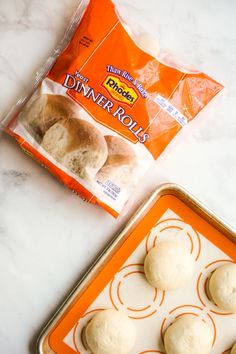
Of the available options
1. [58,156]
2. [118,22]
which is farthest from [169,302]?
[118,22]

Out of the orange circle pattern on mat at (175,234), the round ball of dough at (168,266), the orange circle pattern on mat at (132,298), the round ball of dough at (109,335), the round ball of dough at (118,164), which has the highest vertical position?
the round ball of dough at (118,164)

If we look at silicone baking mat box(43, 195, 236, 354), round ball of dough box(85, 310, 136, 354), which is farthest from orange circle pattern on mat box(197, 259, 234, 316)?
round ball of dough box(85, 310, 136, 354)

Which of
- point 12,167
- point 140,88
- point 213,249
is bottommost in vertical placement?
point 12,167

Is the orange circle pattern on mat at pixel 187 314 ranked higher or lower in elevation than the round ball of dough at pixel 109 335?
higher

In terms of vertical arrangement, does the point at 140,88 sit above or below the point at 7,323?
above

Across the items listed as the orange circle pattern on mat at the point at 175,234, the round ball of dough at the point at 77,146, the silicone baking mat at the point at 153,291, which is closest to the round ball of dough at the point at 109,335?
the silicone baking mat at the point at 153,291

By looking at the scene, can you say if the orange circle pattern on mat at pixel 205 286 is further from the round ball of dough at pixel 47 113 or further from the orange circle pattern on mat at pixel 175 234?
the round ball of dough at pixel 47 113

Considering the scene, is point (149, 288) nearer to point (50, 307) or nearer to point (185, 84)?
point (50, 307)
